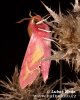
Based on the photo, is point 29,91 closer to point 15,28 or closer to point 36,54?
point 36,54

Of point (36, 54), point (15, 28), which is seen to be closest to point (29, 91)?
point (36, 54)

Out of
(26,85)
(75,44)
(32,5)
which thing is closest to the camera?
(75,44)

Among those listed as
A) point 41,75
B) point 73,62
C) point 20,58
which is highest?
point 73,62

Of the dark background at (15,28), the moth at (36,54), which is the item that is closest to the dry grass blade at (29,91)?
the moth at (36,54)

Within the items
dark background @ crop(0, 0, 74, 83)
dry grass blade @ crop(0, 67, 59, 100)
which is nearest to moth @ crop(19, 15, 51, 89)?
dry grass blade @ crop(0, 67, 59, 100)

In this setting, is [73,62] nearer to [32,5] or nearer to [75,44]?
[75,44]

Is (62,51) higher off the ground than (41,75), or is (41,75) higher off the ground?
(62,51)

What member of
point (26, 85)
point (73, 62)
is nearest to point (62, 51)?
point (73, 62)

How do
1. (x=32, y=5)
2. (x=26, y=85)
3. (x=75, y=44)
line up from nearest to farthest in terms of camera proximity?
(x=75, y=44), (x=26, y=85), (x=32, y=5)

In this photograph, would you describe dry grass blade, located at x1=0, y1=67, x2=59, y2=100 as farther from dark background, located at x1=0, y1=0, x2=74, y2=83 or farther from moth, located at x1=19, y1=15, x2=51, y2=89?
dark background, located at x1=0, y1=0, x2=74, y2=83

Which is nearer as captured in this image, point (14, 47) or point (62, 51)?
point (62, 51)
